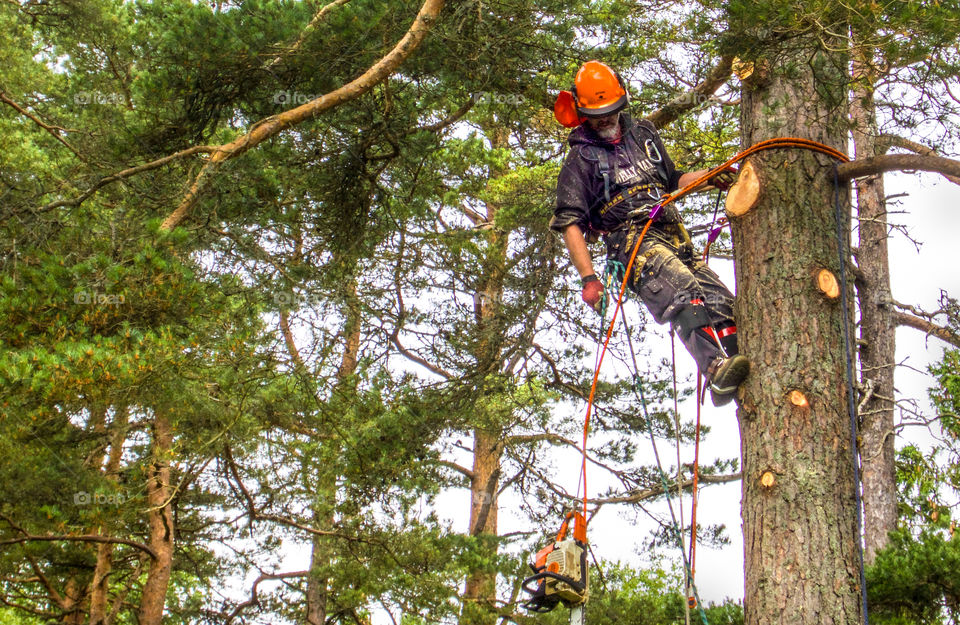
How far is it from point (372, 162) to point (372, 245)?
0.94m

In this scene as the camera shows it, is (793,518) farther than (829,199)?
No

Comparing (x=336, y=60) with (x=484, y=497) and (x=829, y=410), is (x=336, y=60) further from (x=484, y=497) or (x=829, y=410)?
(x=484, y=497)

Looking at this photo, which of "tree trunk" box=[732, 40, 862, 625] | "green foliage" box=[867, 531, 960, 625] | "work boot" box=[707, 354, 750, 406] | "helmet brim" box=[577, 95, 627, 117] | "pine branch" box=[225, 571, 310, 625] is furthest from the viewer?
"pine branch" box=[225, 571, 310, 625]

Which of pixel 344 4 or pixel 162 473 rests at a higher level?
pixel 344 4

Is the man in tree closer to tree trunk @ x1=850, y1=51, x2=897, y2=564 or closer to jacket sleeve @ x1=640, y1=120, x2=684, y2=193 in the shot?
jacket sleeve @ x1=640, y1=120, x2=684, y2=193

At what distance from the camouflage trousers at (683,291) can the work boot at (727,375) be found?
0.37ft

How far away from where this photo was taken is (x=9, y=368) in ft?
13.8

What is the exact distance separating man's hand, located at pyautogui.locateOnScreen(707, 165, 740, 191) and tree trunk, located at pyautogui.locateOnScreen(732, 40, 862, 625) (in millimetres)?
182

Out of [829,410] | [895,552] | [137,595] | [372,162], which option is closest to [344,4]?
[372,162]

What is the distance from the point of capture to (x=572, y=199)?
14.8ft

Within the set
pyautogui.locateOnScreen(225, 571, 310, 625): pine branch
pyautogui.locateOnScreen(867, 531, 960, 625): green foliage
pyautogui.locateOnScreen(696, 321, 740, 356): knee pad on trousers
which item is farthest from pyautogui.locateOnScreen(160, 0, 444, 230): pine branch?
pyautogui.locateOnScreen(225, 571, 310, 625): pine branch

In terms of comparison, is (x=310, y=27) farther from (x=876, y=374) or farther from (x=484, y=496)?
(x=484, y=496)

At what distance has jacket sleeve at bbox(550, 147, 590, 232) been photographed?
177 inches

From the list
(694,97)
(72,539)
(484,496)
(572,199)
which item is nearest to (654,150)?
(572,199)
